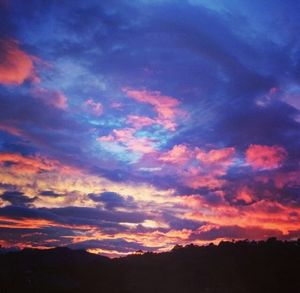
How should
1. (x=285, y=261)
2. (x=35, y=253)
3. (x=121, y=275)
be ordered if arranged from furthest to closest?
1. (x=35, y=253)
2. (x=121, y=275)
3. (x=285, y=261)

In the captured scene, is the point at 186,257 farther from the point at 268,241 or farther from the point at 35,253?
the point at 35,253

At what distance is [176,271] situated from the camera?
3034 inches

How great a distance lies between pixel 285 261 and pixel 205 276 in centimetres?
1295

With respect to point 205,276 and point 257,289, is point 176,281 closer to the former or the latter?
point 205,276

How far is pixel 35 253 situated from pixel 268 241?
6816 cm

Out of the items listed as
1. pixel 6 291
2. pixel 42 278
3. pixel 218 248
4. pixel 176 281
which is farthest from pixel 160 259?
pixel 6 291

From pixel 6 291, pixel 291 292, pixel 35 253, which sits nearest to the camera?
pixel 291 292

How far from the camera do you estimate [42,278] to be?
89.4 metres

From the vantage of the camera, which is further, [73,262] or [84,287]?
[73,262]

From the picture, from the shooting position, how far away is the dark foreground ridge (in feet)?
207

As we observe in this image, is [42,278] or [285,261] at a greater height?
[285,261]

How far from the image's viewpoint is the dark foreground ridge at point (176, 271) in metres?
63.0

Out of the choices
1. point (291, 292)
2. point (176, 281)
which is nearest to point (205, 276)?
point (176, 281)

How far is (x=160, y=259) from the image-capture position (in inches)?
3575
